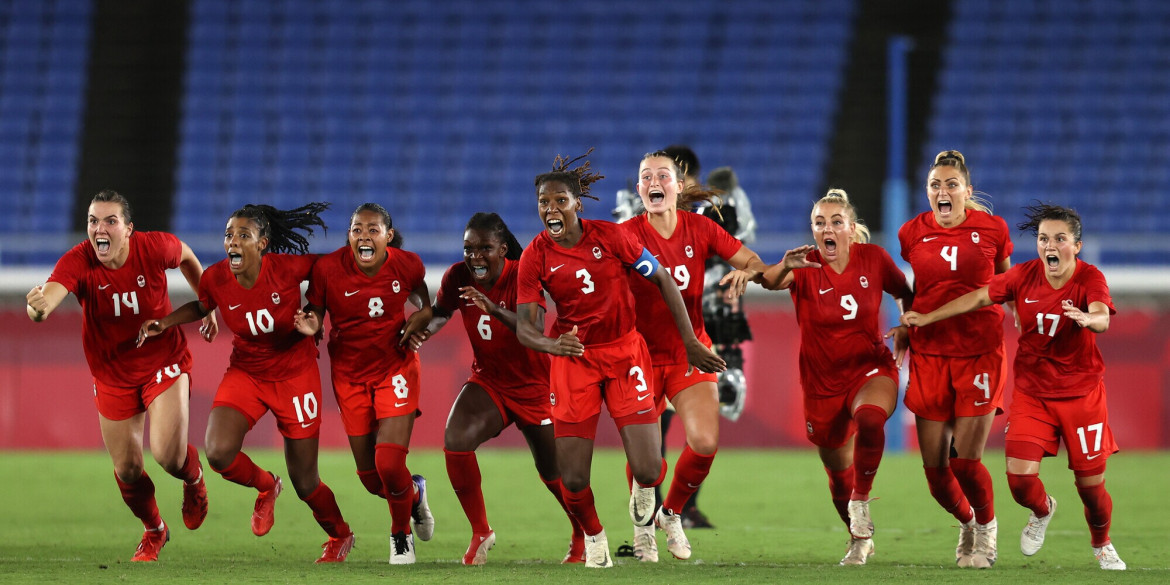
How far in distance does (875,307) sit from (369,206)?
2.70m

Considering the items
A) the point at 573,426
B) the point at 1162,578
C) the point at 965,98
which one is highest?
the point at 965,98

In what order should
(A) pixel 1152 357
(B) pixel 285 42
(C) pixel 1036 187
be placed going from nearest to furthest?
(A) pixel 1152 357
(C) pixel 1036 187
(B) pixel 285 42

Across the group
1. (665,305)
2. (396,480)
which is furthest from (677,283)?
(396,480)

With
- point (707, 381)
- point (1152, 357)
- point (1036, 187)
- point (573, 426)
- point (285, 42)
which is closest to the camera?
point (573, 426)

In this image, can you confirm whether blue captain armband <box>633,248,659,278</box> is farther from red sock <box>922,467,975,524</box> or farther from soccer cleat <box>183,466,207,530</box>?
soccer cleat <box>183,466,207,530</box>

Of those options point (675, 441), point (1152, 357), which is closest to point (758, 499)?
point (675, 441)

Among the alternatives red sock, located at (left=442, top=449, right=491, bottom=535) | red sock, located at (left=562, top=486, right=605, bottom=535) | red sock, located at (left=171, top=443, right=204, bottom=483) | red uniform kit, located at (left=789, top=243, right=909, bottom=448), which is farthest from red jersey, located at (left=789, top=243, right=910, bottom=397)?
red sock, located at (left=171, top=443, right=204, bottom=483)

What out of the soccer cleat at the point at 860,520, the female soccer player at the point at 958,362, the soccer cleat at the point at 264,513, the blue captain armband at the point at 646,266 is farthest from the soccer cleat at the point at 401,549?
the female soccer player at the point at 958,362

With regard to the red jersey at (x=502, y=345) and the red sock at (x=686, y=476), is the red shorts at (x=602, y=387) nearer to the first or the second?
the red sock at (x=686, y=476)

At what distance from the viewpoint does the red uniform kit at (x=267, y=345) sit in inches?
287

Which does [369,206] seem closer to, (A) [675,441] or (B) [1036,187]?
(A) [675,441]

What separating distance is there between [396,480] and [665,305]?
165 centimetres

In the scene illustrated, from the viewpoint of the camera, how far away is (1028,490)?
6.74m

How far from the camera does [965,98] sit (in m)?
19.1
